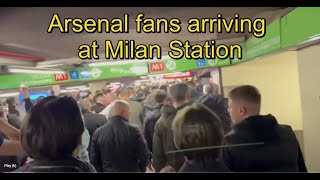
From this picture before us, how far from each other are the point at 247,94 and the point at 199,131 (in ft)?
2.08

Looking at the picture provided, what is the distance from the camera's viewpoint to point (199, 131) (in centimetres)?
220

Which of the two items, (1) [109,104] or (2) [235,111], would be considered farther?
(1) [109,104]

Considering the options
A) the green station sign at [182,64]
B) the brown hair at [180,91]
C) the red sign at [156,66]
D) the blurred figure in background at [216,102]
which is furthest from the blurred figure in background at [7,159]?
the blurred figure in background at [216,102]

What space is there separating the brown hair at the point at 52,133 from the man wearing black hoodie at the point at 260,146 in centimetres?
98

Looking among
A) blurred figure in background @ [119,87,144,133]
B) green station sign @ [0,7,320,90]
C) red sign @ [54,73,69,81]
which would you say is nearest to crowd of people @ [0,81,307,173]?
blurred figure in background @ [119,87,144,133]

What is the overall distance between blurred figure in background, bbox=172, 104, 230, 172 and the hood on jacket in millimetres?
167

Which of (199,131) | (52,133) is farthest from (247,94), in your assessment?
(52,133)

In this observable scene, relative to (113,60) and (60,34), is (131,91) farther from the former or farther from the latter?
(60,34)

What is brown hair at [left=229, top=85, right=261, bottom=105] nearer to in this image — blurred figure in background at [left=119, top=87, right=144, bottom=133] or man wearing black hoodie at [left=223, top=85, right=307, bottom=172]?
man wearing black hoodie at [left=223, top=85, right=307, bottom=172]

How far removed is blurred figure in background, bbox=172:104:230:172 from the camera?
6.84 ft

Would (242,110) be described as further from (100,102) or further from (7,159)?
(7,159)
